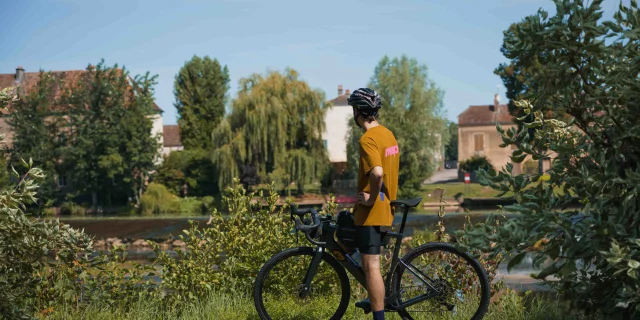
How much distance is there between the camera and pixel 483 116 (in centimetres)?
8162

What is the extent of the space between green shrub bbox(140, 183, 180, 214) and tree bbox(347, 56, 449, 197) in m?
13.7

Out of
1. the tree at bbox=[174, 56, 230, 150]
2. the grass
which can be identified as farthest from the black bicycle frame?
the tree at bbox=[174, 56, 230, 150]

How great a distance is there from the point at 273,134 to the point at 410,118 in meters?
12.3

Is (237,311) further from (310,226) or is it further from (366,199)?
(366,199)

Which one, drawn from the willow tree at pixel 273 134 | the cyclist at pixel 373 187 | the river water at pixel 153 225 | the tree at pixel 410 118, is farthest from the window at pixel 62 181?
the cyclist at pixel 373 187

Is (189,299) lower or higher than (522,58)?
lower

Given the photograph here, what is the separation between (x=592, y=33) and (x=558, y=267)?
3.60 ft

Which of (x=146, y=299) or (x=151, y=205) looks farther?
(x=151, y=205)

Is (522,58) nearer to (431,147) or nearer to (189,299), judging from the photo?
(189,299)

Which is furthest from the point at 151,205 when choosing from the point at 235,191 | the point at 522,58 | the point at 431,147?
the point at 522,58

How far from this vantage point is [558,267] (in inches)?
131

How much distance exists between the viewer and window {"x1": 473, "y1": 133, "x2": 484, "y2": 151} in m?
78.8

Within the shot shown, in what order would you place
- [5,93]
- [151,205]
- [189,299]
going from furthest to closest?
[151,205]
[189,299]
[5,93]

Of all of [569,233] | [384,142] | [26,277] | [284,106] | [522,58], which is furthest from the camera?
[284,106]
